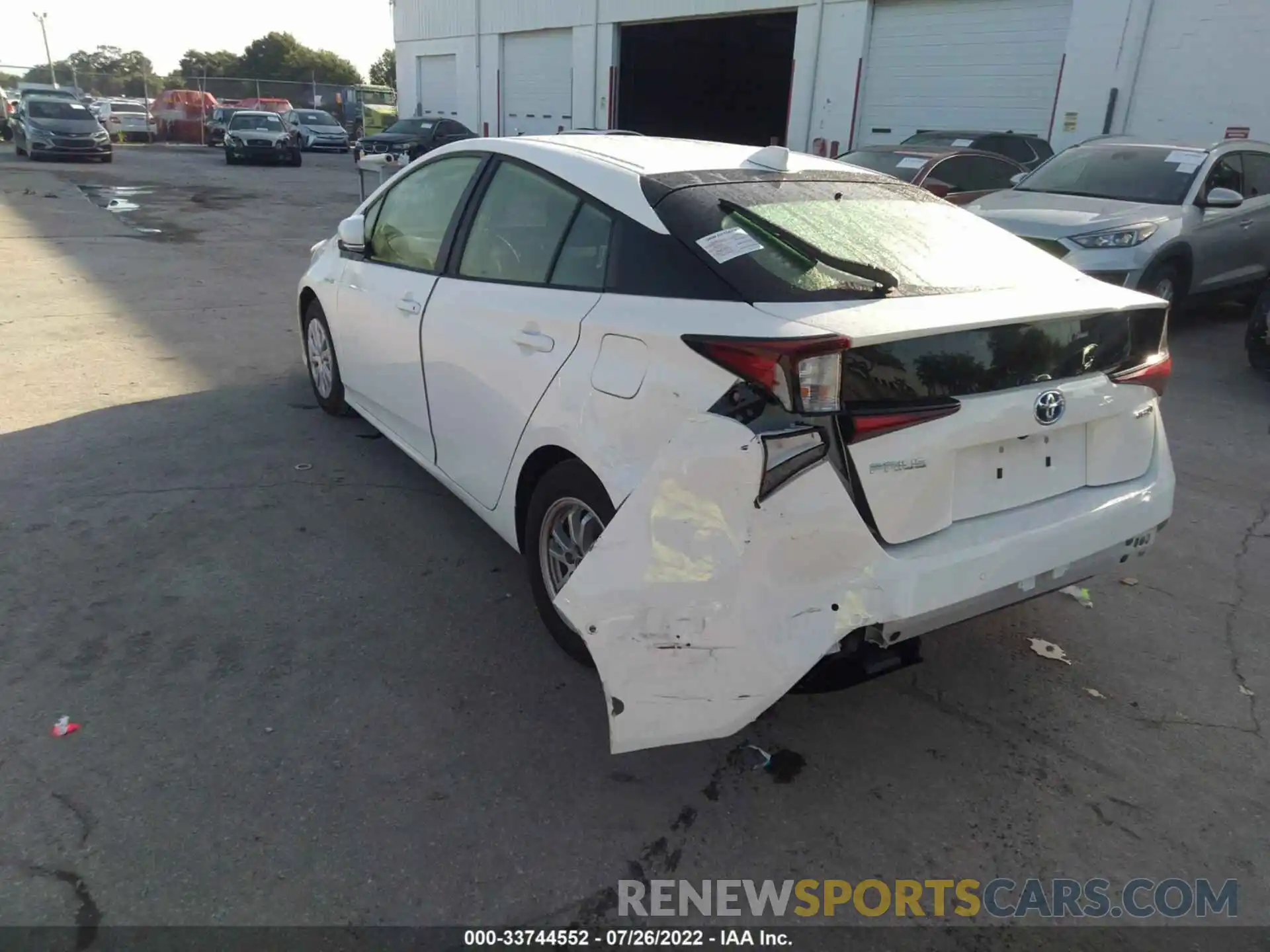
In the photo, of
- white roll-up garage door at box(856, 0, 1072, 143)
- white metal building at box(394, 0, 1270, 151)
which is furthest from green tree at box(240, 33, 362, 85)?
white roll-up garage door at box(856, 0, 1072, 143)

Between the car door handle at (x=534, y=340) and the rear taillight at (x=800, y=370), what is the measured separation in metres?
0.89

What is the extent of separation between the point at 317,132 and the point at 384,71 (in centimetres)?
6614

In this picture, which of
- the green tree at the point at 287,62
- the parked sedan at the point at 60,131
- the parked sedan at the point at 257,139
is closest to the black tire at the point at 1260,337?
the parked sedan at the point at 257,139

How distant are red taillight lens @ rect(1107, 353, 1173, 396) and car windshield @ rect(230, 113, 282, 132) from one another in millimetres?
28714

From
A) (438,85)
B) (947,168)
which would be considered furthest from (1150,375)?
(438,85)

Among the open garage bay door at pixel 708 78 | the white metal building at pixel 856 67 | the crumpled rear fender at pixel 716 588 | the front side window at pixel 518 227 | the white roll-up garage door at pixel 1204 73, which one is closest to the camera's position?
the crumpled rear fender at pixel 716 588

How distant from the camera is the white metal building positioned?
13.0 m

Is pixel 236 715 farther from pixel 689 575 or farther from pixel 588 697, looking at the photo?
pixel 689 575

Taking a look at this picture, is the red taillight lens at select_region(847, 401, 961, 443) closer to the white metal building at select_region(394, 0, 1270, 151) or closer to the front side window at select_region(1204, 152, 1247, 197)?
the front side window at select_region(1204, 152, 1247, 197)

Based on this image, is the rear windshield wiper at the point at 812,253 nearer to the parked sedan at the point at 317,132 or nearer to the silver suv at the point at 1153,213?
the silver suv at the point at 1153,213

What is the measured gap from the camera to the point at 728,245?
2807 millimetres

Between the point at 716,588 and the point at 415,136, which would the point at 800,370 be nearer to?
the point at 716,588

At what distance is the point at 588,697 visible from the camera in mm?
3133

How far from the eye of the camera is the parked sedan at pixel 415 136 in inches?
1029
